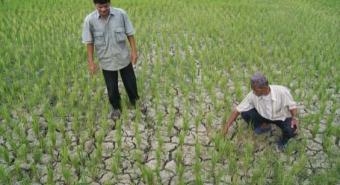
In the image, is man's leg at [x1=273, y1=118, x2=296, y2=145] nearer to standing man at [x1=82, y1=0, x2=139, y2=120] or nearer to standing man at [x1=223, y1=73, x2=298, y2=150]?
standing man at [x1=223, y1=73, x2=298, y2=150]

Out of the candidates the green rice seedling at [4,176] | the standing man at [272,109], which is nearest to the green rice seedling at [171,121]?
the standing man at [272,109]

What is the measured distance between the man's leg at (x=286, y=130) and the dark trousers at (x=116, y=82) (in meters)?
1.49

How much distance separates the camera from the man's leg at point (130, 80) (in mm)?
3909

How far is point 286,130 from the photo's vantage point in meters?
3.43

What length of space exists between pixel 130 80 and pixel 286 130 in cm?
158

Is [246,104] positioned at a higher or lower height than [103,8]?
lower

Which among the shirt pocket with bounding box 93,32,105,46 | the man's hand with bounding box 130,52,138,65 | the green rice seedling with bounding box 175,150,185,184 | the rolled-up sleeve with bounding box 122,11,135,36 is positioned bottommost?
the green rice seedling with bounding box 175,150,185,184

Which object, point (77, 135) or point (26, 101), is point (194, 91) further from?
point (26, 101)

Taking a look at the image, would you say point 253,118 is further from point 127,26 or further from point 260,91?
point 127,26

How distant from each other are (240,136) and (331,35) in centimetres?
393

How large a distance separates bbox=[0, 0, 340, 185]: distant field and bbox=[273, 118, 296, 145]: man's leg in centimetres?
7

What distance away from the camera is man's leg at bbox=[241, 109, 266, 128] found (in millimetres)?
3545

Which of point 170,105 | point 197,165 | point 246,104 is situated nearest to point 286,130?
point 246,104

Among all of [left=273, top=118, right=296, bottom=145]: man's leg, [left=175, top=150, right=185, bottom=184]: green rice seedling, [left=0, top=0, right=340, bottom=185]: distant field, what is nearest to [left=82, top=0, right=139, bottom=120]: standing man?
[left=0, top=0, right=340, bottom=185]: distant field
